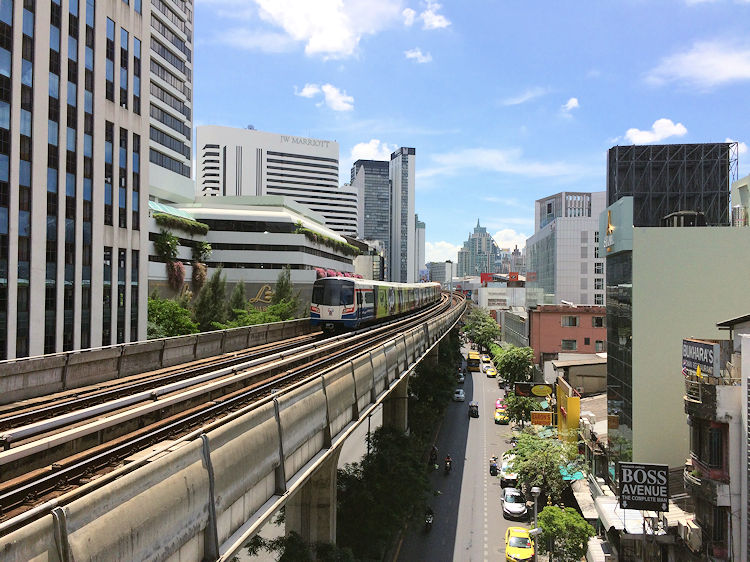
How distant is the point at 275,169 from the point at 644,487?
138 m

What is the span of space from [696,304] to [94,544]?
25129mm

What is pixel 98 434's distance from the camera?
30.9ft

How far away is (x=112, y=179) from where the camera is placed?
37.4 metres

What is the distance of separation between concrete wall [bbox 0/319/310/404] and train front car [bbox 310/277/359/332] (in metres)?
6.59

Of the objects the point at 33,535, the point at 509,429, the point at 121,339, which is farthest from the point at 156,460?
the point at 509,429

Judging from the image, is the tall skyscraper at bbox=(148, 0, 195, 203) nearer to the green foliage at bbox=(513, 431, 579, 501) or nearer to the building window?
the building window

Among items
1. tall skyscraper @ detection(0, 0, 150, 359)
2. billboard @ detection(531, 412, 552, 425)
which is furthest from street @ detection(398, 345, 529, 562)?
tall skyscraper @ detection(0, 0, 150, 359)

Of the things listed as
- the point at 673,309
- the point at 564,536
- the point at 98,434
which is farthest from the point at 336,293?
the point at 98,434

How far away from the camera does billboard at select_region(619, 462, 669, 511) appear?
19734 millimetres

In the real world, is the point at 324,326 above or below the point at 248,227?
below

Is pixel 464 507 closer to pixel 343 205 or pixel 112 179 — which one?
pixel 112 179

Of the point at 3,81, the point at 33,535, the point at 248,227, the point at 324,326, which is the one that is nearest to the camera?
the point at 33,535

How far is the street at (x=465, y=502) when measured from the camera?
26.0 metres

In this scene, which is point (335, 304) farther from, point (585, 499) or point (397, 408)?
point (585, 499)
